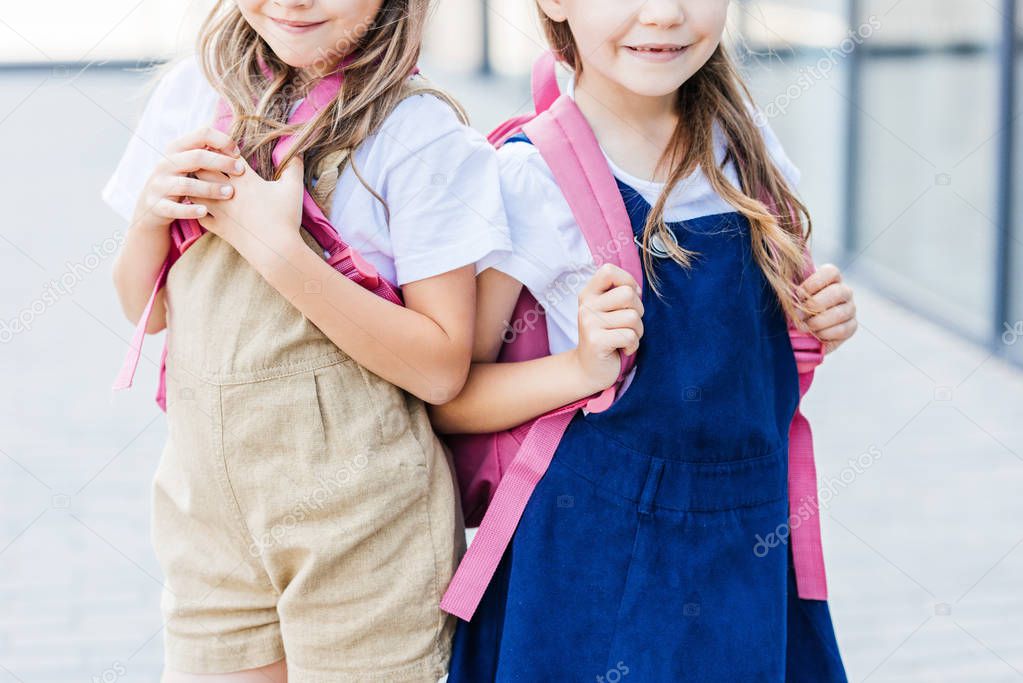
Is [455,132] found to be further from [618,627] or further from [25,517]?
[25,517]

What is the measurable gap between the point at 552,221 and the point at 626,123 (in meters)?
0.21

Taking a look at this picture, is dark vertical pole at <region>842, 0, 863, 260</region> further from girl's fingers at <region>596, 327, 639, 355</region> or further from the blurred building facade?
girl's fingers at <region>596, 327, 639, 355</region>

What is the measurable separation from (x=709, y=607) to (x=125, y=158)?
37.6 inches

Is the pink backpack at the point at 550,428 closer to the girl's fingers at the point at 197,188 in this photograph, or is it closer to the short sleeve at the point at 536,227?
the short sleeve at the point at 536,227

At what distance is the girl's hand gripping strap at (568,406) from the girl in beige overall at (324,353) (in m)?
→ 0.04

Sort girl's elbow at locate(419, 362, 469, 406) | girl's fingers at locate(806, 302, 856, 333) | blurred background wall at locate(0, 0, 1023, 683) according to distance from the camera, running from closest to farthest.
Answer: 1. girl's elbow at locate(419, 362, 469, 406)
2. girl's fingers at locate(806, 302, 856, 333)
3. blurred background wall at locate(0, 0, 1023, 683)

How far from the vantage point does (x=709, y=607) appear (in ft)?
5.31

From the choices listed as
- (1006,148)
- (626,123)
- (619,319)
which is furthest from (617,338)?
(1006,148)

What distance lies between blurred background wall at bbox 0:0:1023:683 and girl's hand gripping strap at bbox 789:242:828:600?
0.56 m

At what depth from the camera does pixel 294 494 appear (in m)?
1.56

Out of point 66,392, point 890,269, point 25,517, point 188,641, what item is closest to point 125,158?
point 188,641

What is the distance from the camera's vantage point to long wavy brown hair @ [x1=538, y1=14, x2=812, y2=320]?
5.42ft

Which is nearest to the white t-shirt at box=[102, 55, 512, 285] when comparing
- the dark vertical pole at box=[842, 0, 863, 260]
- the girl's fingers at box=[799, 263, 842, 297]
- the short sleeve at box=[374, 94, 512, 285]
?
the short sleeve at box=[374, 94, 512, 285]

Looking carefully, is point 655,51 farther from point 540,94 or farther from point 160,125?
point 160,125
